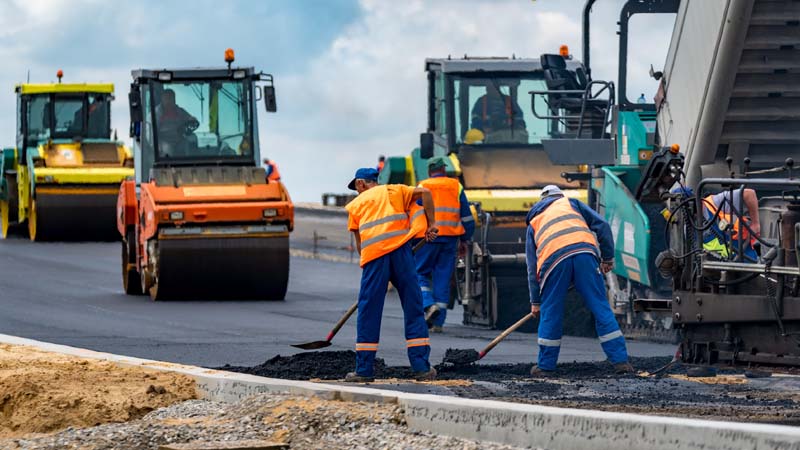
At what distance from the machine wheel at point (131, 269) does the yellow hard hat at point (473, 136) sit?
472 centimetres

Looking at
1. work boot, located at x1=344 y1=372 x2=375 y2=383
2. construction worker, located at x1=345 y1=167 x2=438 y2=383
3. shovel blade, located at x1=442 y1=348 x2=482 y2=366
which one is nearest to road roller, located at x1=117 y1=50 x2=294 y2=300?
shovel blade, located at x1=442 y1=348 x2=482 y2=366

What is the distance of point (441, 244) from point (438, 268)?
9.8 inches

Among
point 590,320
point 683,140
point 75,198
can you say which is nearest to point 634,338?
point 590,320

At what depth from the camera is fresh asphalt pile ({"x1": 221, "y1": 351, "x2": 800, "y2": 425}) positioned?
28.7 ft

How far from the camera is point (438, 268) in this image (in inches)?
614

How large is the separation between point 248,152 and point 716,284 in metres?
10.4

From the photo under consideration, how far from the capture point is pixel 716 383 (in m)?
10.4

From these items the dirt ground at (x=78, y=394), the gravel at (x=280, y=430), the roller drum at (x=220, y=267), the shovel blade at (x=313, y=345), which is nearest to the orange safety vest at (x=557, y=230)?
the shovel blade at (x=313, y=345)

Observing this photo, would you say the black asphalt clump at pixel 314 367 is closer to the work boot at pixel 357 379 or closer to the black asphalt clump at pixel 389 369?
the black asphalt clump at pixel 389 369

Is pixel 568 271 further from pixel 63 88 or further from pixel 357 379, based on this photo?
pixel 63 88

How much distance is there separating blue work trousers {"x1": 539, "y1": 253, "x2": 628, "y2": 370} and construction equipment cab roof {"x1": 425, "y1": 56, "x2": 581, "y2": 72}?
7366 mm

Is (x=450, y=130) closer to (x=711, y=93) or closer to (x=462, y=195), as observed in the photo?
(x=462, y=195)

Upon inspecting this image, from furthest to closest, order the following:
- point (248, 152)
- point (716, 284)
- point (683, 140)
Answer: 1. point (248, 152)
2. point (683, 140)
3. point (716, 284)

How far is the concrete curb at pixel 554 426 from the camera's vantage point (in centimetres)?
627
